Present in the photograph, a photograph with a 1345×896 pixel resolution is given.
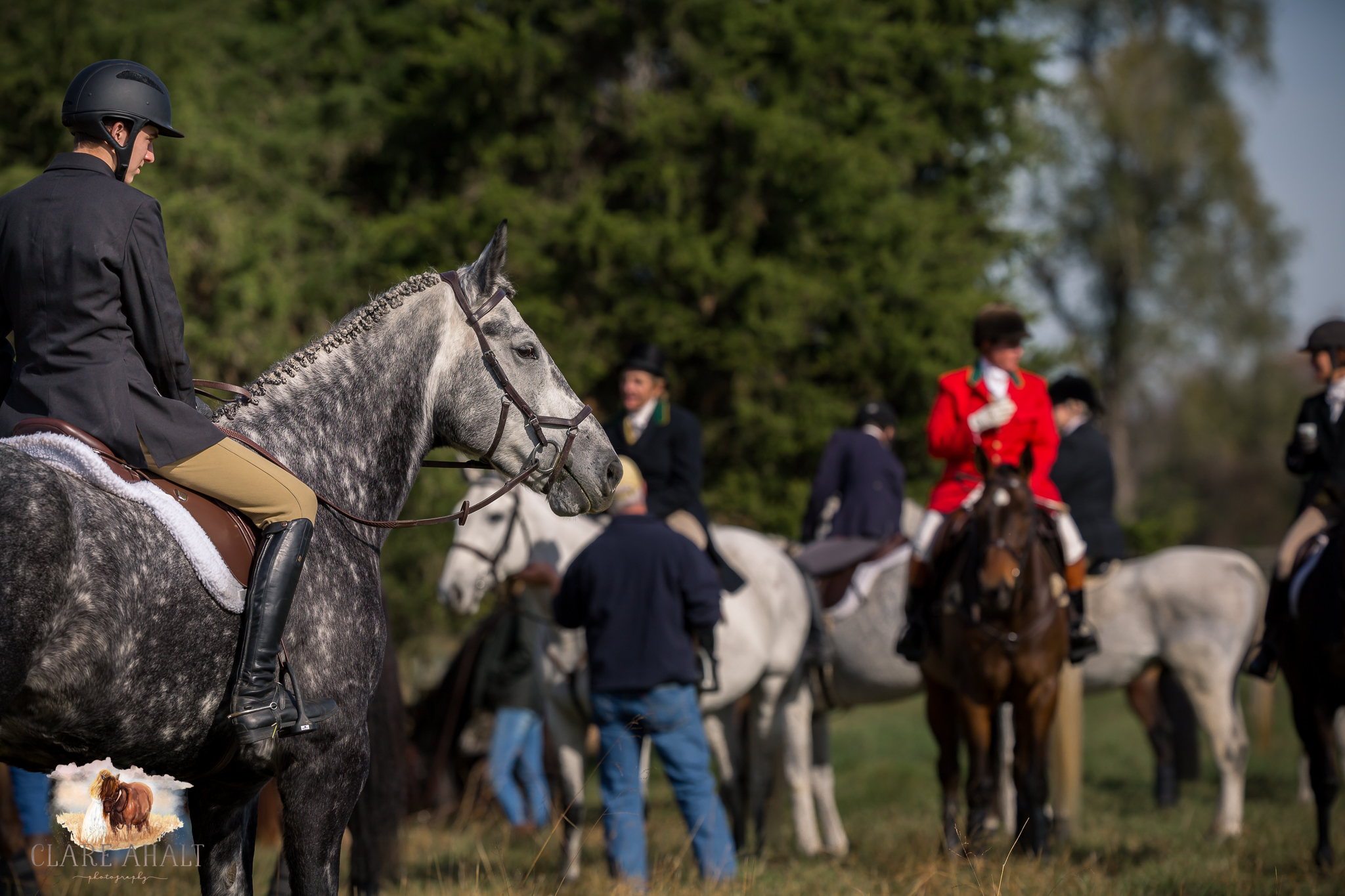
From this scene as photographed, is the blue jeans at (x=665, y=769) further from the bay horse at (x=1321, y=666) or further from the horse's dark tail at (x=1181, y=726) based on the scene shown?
the horse's dark tail at (x=1181, y=726)

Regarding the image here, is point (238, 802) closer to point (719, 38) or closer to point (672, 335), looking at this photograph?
point (672, 335)

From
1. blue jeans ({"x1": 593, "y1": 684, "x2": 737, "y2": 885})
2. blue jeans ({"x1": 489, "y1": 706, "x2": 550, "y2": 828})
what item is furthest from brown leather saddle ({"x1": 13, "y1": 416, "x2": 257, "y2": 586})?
blue jeans ({"x1": 489, "y1": 706, "x2": 550, "y2": 828})

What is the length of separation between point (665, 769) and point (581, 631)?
5.11 feet

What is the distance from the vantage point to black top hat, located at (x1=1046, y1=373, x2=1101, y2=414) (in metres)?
9.44

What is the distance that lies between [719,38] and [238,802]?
13417 mm

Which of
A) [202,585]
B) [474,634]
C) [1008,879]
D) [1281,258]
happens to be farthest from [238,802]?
[1281,258]

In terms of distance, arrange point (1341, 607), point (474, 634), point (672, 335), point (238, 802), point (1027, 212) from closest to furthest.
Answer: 1. point (238, 802)
2. point (1341, 607)
3. point (474, 634)
4. point (672, 335)
5. point (1027, 212)

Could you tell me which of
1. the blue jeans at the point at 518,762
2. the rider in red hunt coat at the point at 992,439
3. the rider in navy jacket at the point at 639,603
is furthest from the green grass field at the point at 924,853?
the rider in red hunt coat at the point at 992,439

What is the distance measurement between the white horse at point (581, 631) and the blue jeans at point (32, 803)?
8.36ft

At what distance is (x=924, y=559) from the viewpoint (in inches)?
273

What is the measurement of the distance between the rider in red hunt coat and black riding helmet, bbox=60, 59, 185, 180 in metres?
4.56

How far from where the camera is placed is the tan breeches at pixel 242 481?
3156 mm

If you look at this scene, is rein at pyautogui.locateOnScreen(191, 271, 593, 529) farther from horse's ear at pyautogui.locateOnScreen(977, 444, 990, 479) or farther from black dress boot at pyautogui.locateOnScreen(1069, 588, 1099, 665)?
black dress boot at pyautogui.locateOnScreen(1069, 588, 1099, 665)

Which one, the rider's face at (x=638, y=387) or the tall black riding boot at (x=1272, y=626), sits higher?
the rider's face at (x=638, y=387)
